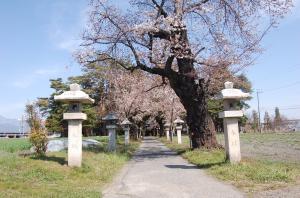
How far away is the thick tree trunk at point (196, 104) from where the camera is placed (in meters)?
20.6

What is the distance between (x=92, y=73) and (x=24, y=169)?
52736 mm

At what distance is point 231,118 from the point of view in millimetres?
14461

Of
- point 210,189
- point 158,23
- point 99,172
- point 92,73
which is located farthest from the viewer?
point 92,73

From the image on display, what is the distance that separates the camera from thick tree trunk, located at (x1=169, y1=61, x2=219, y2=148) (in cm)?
2061

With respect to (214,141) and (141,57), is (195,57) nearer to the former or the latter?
(141,57)

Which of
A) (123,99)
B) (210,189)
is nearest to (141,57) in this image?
(210,189)

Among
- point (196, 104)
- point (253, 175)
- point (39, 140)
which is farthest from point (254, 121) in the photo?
point (253, 175)

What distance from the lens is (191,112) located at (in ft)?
70.4

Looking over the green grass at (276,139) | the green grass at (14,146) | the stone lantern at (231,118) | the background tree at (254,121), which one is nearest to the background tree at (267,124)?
the background tree at (254,121)

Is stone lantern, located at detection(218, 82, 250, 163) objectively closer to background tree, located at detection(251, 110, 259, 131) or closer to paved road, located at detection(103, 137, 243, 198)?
paved road, located at detection(103, 137, 243, 198)

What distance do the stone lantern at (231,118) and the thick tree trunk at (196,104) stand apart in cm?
597

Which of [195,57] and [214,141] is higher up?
[195,57]

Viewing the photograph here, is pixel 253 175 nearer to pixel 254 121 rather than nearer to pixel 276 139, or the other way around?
pixel 276 139

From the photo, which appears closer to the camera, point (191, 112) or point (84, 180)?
point (84, 180)
